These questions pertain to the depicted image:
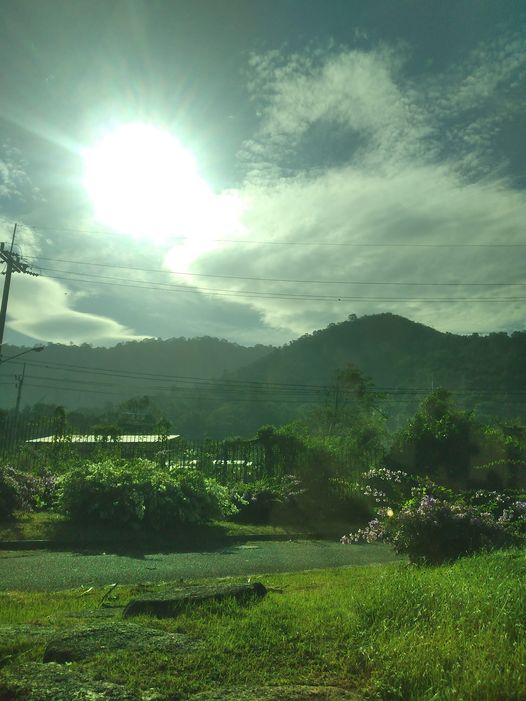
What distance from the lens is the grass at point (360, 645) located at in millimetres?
3555

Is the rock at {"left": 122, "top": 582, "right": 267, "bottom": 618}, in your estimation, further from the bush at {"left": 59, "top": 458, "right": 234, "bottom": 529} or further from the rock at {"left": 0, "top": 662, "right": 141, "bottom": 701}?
the bush at {"left": 59, "top": 458, "right": 234, "bottom": 529}

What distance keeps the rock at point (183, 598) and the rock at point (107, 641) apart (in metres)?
0.52

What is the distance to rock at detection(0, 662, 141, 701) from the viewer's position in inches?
131

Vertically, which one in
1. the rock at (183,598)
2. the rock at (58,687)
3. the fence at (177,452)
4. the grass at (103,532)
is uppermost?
the fence at (177,452)

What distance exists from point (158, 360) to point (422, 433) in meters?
108

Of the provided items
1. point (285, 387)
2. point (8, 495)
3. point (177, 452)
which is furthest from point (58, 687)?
point (285, 387)

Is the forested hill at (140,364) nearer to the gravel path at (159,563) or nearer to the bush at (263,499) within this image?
the bush at (263,499)

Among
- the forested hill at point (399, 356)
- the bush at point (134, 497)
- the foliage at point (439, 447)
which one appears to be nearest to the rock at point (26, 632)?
the bush at point (134, 497)

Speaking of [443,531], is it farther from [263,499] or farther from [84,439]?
[84,439]

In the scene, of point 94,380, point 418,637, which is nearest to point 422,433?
point 418,637

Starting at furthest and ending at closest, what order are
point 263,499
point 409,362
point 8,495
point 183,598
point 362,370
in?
point 409,362 < point 362,370 < point 263,499 < point 8,495 < point 183,598

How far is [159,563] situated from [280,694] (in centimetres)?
670

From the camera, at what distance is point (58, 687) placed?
3418 millimetres

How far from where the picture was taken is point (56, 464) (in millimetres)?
17812
